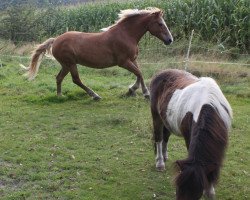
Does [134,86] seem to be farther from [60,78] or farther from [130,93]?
[60,78]

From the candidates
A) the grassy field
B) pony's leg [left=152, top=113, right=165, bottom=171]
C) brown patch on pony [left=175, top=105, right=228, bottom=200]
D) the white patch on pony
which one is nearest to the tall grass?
the grassy field

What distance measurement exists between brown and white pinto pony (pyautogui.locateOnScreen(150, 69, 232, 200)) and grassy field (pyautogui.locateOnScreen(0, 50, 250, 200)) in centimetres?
30

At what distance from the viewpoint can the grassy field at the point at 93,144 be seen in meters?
4.95

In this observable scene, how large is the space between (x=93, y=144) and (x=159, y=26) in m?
3.52

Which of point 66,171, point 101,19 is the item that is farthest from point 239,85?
point 101,19

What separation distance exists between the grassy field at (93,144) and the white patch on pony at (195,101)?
2.31ft

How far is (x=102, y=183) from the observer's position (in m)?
5.08

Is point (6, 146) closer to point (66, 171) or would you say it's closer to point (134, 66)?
point (66, 171)

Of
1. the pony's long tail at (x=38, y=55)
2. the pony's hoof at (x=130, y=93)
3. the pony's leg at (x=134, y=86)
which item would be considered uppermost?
the pony's long tail at (x=38, y=55)

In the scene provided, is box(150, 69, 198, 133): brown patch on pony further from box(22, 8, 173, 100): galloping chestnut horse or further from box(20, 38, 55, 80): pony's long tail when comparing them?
box(20, 38, 55, 80): pony's long tail

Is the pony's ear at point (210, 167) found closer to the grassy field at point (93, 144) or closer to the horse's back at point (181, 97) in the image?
the grassy field at point (93, 144)

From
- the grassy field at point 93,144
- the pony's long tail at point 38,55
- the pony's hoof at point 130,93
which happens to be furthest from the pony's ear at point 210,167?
the pony's long tail at point 38,55

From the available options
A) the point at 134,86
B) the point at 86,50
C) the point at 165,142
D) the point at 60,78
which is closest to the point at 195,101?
the point at 165,142

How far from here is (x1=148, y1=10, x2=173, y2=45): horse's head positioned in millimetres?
8891
